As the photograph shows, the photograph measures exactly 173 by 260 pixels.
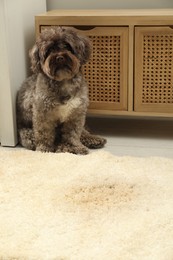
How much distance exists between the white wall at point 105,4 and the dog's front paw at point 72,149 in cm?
93

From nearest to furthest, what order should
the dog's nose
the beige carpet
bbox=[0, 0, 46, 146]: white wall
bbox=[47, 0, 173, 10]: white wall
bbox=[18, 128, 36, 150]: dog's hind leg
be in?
1. the beige carpet
2. the dog's nose
3. bbox=[0, 0, 46, 146]: white wall
4. bbox=[18, 128, 36, 150]: dog's hind leg
5. bbox=[47, 0, 173, 10]: white wall

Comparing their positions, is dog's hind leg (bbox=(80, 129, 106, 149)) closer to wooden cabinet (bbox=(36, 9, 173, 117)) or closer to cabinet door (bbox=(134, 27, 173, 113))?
wooden cabinet (bbox=(36, 9, 173, 117))

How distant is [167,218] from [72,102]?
0.78 meters

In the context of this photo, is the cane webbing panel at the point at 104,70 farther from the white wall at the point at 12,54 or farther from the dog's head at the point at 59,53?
the white wall at the point at 12,54

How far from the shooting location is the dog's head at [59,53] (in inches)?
75.5

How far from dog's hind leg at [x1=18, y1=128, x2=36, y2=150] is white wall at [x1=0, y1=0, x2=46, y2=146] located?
37 mm

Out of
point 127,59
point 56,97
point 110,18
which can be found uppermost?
point 110,18

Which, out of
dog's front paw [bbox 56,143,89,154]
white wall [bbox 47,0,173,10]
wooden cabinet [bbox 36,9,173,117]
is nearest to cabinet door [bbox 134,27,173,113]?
wooden cabinet [bbox 36,9,173,117]

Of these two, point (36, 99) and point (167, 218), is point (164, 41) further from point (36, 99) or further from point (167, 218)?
point (167, 218)

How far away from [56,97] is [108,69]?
37 centimetres

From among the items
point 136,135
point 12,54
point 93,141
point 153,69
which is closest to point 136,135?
point 136,135

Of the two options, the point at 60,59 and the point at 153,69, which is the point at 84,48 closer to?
the point at 60,59

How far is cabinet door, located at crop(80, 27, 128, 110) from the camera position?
216 centimetres

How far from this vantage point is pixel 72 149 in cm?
211
